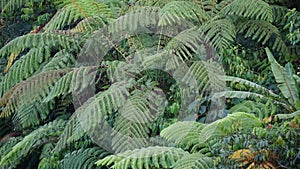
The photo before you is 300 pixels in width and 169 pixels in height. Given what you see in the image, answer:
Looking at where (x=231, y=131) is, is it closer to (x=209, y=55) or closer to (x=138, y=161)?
(x=138, y=161)

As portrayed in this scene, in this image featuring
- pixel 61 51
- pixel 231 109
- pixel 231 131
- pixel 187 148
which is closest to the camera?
pixel 231 131

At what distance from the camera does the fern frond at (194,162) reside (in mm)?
3393

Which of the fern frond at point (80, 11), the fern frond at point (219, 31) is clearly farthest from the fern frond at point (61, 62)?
the fern frond at point (219, 31)

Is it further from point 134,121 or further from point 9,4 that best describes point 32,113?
point 9,4

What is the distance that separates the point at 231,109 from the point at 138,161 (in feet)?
3.16

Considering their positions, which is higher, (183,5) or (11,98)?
(183,5)

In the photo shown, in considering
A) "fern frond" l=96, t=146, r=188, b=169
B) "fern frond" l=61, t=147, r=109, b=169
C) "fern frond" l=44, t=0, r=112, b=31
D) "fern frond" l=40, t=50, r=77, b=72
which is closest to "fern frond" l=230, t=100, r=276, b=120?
"fern frond" l=96, t=146, r=188, b=169

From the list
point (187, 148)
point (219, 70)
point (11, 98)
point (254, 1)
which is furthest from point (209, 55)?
point (11, 98)

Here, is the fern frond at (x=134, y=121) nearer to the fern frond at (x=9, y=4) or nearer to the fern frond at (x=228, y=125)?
the fern frond at (x=228, y=125)

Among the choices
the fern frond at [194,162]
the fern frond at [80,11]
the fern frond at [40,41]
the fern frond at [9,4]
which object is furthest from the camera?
the fern frond at [9,4]

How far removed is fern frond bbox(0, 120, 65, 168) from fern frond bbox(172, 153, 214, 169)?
61.6 inches

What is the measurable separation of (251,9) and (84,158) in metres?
1.85

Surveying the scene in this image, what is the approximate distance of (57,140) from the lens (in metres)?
4.70

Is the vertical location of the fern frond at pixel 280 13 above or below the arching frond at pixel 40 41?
below
